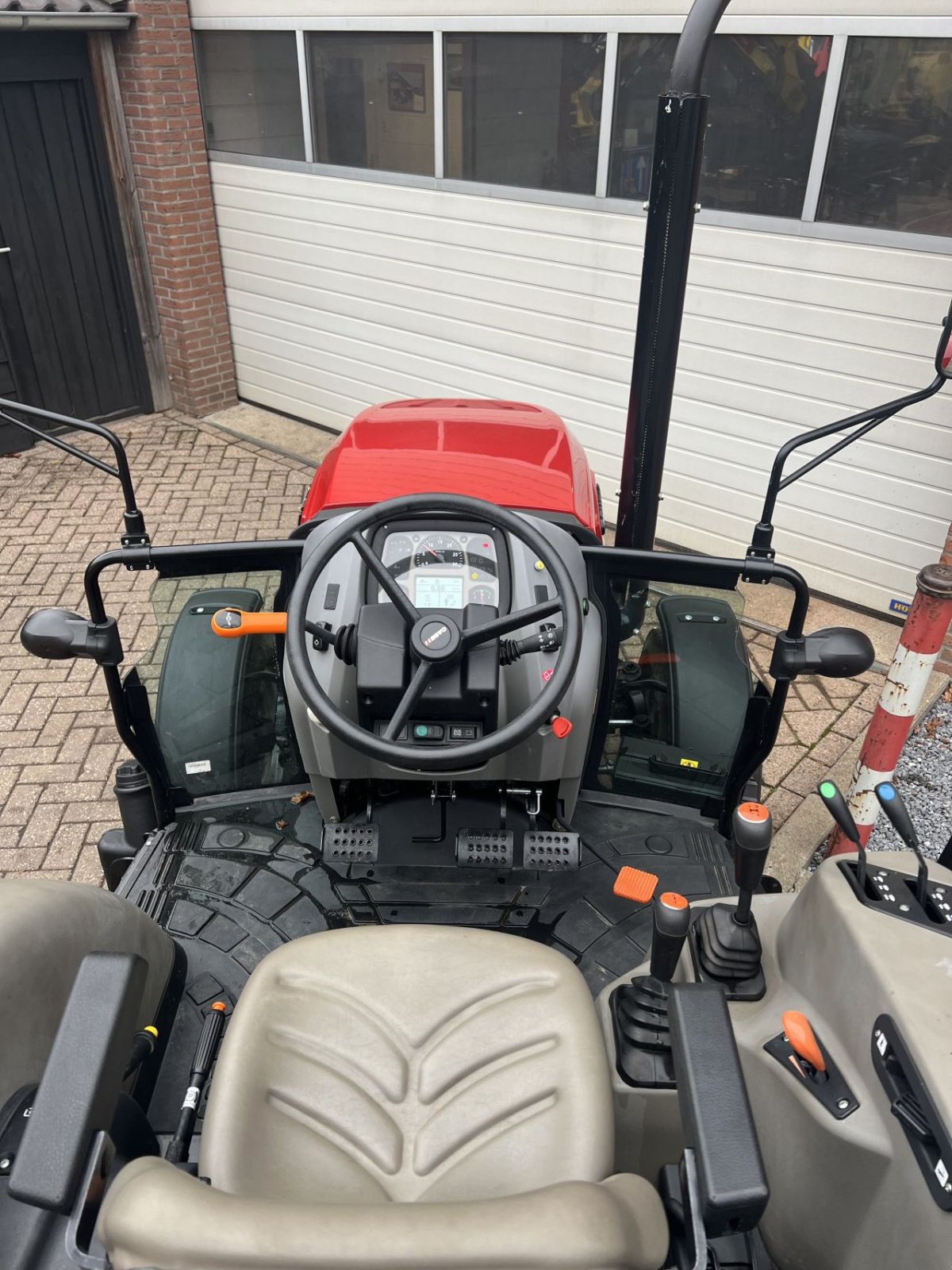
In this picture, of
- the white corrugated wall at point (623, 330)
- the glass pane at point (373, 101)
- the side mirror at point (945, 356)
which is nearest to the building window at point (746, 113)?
the white corrugated wall at point (623, 330)

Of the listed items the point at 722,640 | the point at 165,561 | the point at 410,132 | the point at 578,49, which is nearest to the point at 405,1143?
the point at 165,561

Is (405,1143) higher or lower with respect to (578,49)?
lower

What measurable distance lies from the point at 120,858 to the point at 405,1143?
61.5 inches

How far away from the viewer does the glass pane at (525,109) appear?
4.67m

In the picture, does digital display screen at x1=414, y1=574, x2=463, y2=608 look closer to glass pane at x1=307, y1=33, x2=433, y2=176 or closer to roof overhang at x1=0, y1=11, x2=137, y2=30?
A: glass pane at x1=307, y1=33, x2=433, y2=176

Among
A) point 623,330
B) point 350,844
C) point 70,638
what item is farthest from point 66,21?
point 350,844

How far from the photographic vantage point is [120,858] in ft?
9.53

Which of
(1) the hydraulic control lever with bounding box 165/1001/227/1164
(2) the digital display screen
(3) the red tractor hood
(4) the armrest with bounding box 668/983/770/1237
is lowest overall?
(1) the hydraulic control lever with bounding box 165/1001/227/1164

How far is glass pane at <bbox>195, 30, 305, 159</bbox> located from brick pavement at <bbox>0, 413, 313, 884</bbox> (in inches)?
79.3

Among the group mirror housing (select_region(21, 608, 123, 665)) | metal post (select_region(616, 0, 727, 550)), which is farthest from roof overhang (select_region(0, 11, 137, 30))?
mirror housing (select_region(21, 608, 123, 665))

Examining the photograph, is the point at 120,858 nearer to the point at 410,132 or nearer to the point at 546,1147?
the point at 546,1147

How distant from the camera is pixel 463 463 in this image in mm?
2723

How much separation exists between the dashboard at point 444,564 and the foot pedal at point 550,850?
74cm

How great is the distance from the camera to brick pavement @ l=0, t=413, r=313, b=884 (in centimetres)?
357
